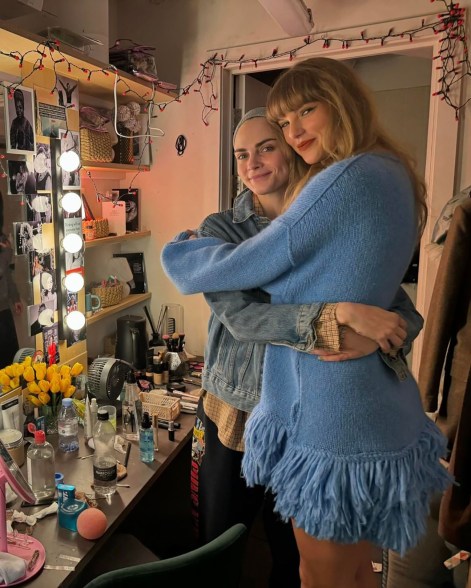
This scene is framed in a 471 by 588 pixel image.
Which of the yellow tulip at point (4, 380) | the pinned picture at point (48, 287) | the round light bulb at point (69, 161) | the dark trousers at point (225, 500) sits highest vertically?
the round light bulb at point (69, 161)

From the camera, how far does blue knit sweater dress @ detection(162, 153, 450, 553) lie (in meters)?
0.84

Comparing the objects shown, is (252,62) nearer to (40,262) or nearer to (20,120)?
(20,120)

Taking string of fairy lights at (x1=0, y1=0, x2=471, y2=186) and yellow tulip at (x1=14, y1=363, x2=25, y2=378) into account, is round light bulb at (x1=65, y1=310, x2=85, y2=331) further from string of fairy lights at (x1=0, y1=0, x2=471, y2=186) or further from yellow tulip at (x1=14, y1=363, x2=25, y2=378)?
string of fairy lights at (x1=0, y1=0, x2=471, y2=186)

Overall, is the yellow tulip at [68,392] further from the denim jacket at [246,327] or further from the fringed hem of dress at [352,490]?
the fringed hem of dress at [352,490]

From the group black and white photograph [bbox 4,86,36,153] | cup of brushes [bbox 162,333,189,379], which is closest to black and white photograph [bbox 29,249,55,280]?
black and white photograph [bbox 4,86,36,153]

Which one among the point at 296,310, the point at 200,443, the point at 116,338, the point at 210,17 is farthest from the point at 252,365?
the point at 210,17

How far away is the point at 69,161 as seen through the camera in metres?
1.89

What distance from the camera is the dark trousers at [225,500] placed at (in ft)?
Answer: 4.87

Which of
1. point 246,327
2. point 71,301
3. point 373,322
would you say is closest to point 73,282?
point 71,301

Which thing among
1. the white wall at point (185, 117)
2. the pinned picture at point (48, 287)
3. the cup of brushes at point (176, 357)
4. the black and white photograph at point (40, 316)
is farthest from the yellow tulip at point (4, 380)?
the white wall at point (185, 117)

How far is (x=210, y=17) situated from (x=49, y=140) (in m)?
1.13

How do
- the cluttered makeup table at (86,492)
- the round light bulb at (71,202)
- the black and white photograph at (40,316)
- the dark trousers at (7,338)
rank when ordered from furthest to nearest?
the round light bulb at (71,202), the black and white photograph at (40,316), the dark trousers at (7,338), the cluttered makeup table at (86,492)

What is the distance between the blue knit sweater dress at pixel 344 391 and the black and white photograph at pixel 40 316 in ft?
3.64

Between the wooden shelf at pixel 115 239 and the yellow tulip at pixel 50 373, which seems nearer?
the yellow tulip at pixel 50 373
